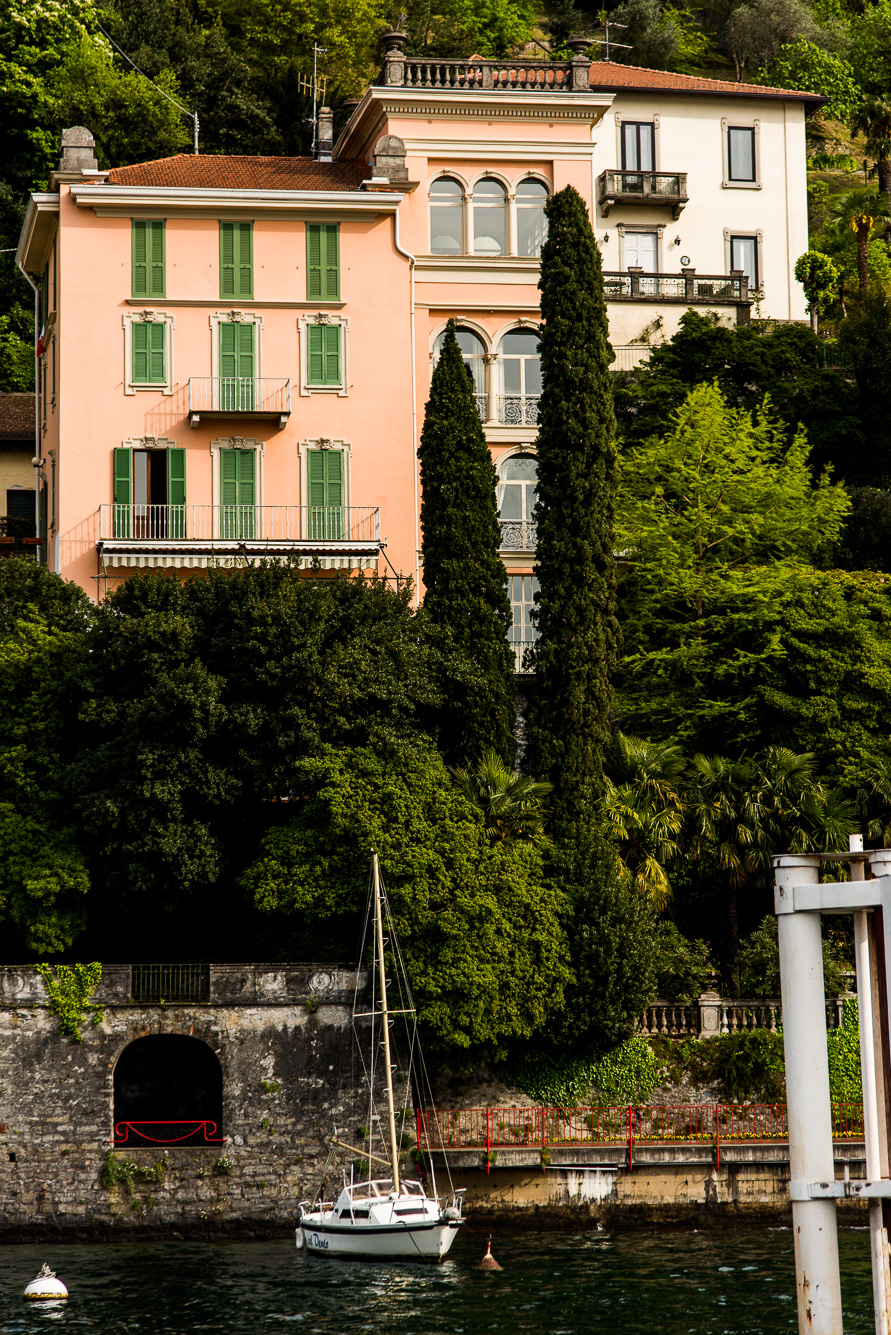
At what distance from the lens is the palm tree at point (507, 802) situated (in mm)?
37062

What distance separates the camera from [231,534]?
153ft

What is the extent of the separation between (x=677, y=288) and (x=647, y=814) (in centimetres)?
2632

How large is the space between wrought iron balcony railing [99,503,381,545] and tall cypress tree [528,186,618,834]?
7291 mm

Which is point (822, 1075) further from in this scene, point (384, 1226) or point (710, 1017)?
point (710, 1017)

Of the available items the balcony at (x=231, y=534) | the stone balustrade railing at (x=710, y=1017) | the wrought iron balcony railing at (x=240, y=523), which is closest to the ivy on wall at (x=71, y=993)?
the stone balustrade railing at (x=710, y=1017)

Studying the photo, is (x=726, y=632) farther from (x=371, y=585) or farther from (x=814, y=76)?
(x=814, y=76)

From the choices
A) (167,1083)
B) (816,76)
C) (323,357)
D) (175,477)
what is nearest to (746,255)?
(816,76)

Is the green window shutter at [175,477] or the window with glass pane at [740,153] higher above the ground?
the window with glass pane at [740,153]

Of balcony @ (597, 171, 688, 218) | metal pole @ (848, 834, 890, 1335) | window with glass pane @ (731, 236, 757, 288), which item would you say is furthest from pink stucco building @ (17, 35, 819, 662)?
metal pole @ (848, 834, 890, 1335)

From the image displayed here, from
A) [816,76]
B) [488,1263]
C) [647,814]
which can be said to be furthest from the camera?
[816,76]

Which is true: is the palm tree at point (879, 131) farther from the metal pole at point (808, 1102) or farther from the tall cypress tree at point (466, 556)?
the metal pole at point (808, 1102)

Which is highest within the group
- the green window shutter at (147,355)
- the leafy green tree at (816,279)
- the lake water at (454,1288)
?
the leafy green tree at (816,279)

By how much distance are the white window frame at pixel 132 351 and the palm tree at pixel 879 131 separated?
132ft

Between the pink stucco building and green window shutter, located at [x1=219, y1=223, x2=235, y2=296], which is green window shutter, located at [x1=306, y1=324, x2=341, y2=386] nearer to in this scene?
the pink stucco building
